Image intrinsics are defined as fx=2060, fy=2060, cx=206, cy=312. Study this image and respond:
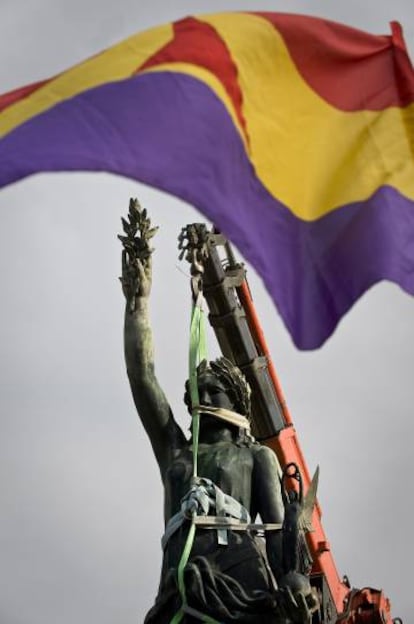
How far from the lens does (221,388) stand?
55.9 feet

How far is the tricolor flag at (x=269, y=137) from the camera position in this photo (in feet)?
49.3

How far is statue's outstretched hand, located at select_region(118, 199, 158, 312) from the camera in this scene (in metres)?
17.2

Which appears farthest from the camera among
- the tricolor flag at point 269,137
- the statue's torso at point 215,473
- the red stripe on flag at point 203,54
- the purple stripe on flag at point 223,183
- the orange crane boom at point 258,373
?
the orange crane boom at point 258,373

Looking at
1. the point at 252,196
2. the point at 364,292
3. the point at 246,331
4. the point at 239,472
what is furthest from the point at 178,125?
the point at 246,331

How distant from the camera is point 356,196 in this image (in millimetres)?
16062

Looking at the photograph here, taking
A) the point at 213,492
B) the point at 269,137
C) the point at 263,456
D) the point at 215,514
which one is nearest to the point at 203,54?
the point at 269,137

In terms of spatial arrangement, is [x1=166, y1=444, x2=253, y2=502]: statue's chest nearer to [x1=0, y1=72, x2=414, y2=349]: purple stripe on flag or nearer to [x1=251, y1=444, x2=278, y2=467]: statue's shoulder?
[x1=251, y1=444, x2=278, y2=467]: statue's shoulder

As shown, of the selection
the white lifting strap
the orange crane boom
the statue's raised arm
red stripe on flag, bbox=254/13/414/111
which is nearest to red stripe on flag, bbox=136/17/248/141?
red stripe on flag, bbox=254/13/414/111

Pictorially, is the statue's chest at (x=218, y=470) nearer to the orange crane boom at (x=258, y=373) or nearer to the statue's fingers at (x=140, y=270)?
the statue's fingers at (x=140, y=270)

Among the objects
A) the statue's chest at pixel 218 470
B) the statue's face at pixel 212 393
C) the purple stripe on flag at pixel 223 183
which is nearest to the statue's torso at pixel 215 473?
the statue's chest at pixel 218 470

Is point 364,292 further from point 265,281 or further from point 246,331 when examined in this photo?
point 246,331

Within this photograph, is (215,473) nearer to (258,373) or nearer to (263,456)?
(263,456)

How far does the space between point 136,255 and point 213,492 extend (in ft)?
7.56

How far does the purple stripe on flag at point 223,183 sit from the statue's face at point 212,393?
184 centimetres
